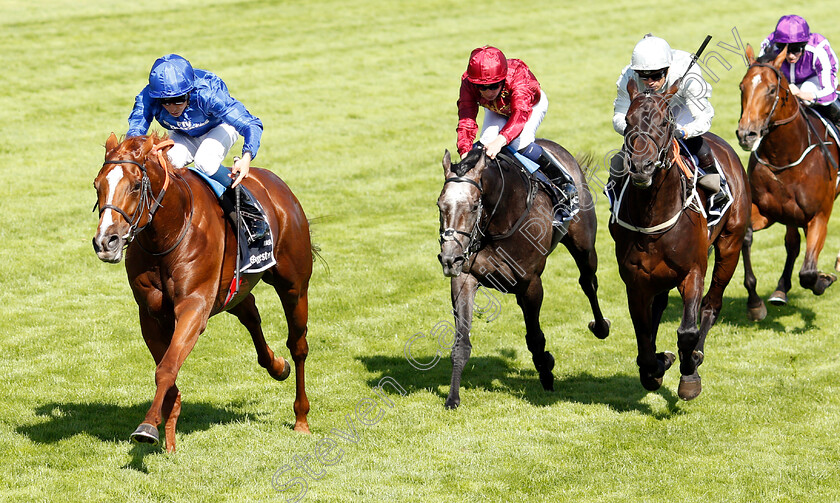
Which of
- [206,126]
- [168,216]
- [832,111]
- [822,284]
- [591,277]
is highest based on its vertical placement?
[206,126]

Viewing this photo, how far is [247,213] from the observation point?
21.9ft

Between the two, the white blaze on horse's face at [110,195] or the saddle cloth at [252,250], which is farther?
the saddle cloth at [252,250]

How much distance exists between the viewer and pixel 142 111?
636 centimetres

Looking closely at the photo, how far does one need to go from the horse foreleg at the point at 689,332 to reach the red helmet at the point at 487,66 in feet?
6.68

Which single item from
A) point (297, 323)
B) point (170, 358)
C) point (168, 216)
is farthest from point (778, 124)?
point (170, 358)

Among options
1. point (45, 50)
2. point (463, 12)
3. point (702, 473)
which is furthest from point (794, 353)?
point (463, 12)

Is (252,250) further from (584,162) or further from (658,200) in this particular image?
(584,162)

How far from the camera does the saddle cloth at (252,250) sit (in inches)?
257

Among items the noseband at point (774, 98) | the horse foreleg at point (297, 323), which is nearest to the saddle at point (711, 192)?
the noseband at point (774, 98)

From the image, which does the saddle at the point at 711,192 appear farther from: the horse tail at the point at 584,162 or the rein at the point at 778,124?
the horse tail at the point at 584,162

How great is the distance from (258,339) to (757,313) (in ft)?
18.3

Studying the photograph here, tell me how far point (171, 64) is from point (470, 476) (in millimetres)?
3257

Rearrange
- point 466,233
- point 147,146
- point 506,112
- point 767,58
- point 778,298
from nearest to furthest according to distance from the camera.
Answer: point 147,146
point 466,233
point 506,112
point 767,58
point 778,298

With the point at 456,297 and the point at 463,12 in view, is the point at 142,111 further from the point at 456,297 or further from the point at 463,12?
the point at 463,12
